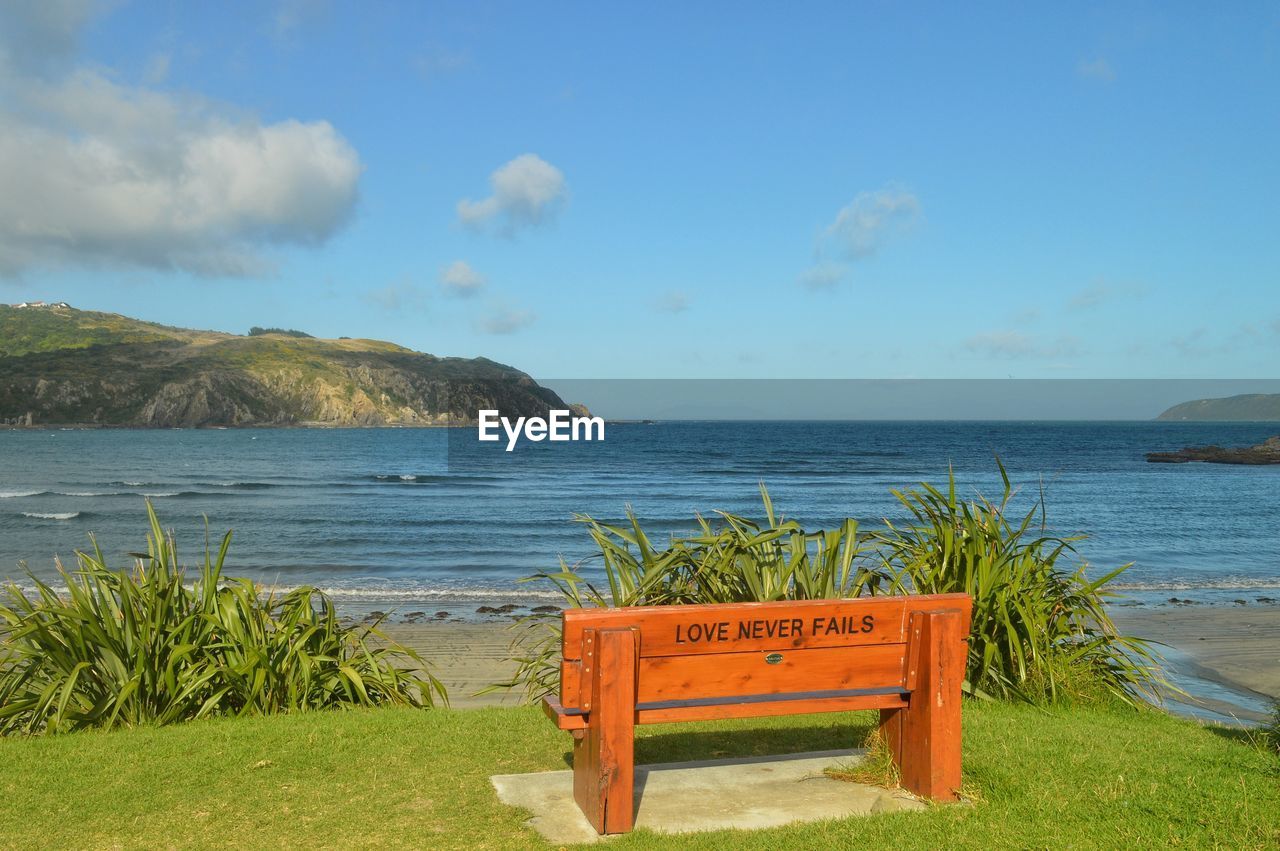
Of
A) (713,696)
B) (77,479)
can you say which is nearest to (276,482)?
(77,479)

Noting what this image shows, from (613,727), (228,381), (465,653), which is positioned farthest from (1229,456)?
(228,381)

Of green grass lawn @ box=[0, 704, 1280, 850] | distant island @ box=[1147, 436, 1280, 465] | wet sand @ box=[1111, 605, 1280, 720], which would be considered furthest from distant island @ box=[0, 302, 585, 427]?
green grass lawn @ box=[0, 704, 1280, 850]

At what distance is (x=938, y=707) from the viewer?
4086mm

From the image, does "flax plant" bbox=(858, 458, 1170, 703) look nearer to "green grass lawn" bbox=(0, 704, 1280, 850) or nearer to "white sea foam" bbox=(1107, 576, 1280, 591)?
"green grass lawn" bbox=(0, 704, 1280, 850)

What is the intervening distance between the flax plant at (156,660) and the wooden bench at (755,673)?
240 centimetres

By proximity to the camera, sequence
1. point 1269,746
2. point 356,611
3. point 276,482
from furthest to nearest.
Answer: point 276,482 < point 356,611 < point 1269,746

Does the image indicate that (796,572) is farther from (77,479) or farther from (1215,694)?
(77,479)

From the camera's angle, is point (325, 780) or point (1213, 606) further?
point (1213, 606)

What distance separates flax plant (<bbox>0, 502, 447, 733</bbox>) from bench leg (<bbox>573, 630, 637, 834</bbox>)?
8.78 feet

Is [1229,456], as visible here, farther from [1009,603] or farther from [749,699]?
[749,699]

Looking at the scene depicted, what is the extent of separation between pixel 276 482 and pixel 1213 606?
3591cm

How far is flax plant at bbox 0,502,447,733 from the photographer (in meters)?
5.55

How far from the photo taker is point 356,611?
14891mm

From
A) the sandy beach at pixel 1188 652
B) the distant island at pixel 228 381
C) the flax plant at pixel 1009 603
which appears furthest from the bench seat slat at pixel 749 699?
the distant island at pixel 228 381
